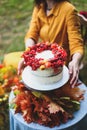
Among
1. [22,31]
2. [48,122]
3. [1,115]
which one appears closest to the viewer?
[48,122]

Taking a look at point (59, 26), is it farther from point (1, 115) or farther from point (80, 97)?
point (1, 115)

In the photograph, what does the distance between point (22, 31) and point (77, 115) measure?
2228mm

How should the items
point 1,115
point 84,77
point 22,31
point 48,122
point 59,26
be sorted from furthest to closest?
point 22,31 < point 84,77 < point 1,115 < point 59,26 < point 48,122

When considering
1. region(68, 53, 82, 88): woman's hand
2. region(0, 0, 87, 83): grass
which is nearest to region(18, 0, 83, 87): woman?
region(68, 53, 82, 88): woman's hand

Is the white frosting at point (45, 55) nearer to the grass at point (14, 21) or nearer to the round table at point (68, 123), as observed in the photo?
the round table at point (68, 123)

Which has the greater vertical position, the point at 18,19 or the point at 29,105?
the point at 29,105

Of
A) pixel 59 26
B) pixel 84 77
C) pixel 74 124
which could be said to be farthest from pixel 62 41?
pixel 84 77

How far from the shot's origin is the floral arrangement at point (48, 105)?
6.59 ft

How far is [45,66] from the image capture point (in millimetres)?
1905

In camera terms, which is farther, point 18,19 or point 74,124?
point 18,19

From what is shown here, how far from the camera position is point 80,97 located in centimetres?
216

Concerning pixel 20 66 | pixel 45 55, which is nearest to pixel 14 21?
pixel 20 66

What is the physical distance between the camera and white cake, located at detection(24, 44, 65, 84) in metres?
1.92

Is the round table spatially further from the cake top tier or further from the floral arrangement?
the cake top tier
